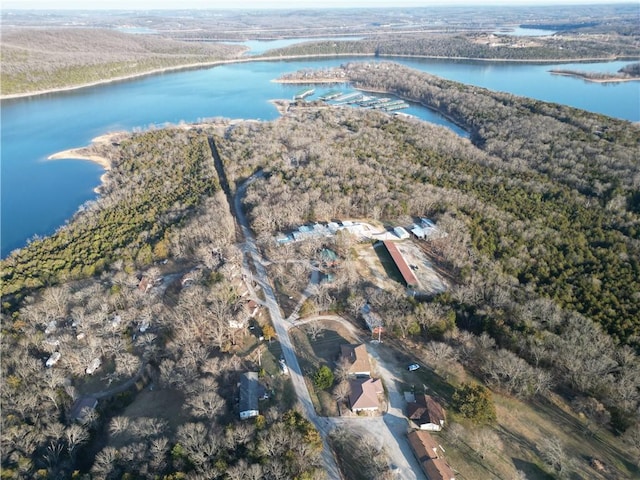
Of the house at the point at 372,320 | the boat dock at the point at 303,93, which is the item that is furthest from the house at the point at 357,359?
the boat dock at the point at 303,93

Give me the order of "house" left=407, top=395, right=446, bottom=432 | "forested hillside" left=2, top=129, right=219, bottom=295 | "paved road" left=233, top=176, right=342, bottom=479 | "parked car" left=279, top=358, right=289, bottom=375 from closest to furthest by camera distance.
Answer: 1. "paved road" left=233, top=176, right=342, bottom=479
2. "house" left=407, top=395, right=446, bottom=432
3. "parked car" left=279, top=358, right=289, bottom=375
4. "forested hillside" left=2, top=129, right=219, bottom=295

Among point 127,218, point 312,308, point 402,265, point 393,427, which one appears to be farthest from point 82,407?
point 402,265

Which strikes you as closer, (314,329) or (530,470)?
(530,470)

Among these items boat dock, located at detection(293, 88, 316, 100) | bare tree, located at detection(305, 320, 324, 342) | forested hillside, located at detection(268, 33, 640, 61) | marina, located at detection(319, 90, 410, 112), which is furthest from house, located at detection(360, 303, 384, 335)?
forested hillside, located at detection(268, 33, 640, 61)

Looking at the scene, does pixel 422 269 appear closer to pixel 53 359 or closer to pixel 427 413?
pixel 427 413

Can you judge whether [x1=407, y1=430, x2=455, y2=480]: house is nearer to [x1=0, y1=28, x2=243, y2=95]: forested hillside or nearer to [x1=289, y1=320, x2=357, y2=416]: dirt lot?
[x1=289, y1=320, x2=357, y2=416]: dirt lot

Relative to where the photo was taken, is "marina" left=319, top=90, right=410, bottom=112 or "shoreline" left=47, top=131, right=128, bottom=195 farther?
"marina" left=319, top=90, right=410, bottom=112
